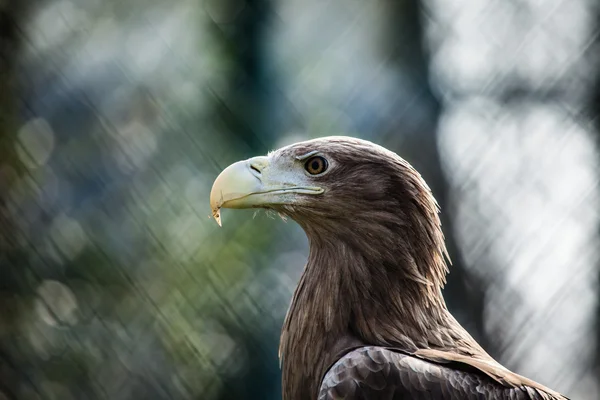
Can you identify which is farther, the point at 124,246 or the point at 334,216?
the point at 124,246

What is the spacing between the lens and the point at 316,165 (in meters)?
2.66

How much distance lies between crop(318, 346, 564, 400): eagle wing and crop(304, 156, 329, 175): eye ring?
62 cm

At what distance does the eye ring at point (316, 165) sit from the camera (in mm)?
2652

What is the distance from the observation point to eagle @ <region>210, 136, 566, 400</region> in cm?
251

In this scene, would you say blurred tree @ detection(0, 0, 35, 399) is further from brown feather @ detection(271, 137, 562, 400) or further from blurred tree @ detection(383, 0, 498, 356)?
brown feather @ detection(271, 137, 562, 400)

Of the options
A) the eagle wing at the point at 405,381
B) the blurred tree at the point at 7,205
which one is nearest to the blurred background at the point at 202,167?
the blurred tree at the point at 7,205

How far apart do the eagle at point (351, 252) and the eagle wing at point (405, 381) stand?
0.13 m

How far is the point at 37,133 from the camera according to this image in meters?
4.52

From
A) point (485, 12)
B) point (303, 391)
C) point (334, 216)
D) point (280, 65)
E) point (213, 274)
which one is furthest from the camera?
point (485, 12)

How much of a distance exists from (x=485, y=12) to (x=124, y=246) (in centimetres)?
244

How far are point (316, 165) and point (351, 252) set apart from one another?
0.95 feet

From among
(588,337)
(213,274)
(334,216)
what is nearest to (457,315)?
(588,337)

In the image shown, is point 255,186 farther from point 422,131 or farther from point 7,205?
point 7,205

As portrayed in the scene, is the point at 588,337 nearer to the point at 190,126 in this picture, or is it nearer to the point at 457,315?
the point at 457,315
